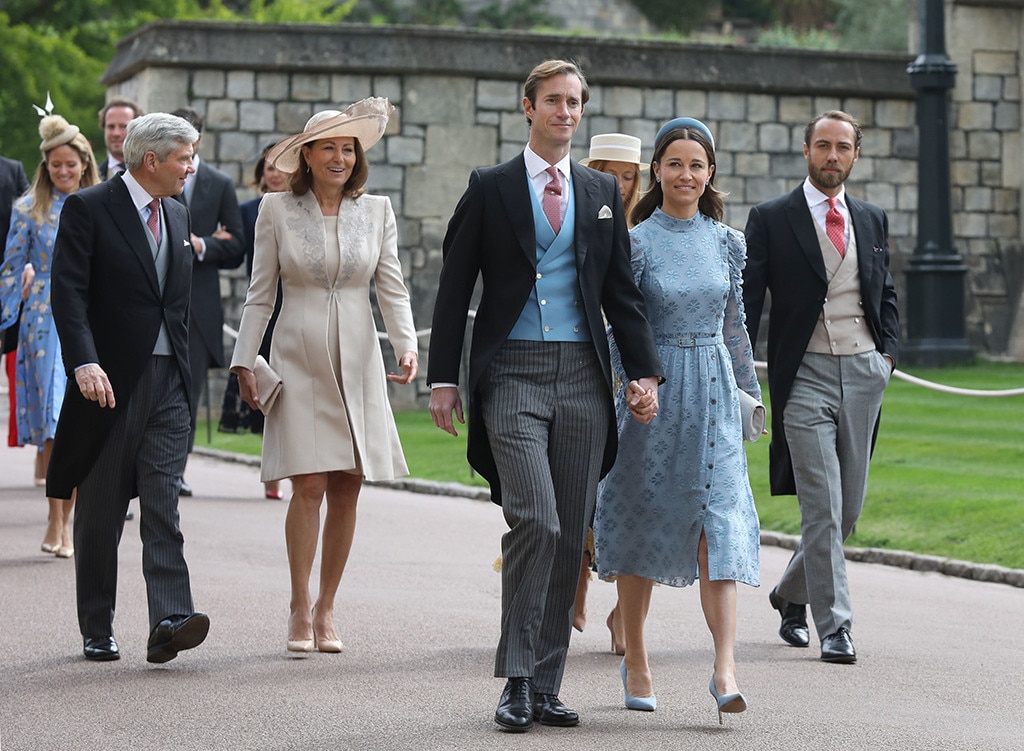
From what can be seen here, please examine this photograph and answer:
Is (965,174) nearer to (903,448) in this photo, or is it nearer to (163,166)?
(903,448)

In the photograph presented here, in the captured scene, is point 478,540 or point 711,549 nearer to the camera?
point 711,549

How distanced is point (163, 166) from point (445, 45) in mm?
12972

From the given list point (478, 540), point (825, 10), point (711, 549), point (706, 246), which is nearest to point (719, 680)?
point (711, 549)

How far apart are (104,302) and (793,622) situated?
114 inches

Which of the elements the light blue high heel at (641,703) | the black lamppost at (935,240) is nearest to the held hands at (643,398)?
the light blue high heel at (641,703)

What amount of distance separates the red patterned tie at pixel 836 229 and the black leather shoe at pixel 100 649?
3.14m

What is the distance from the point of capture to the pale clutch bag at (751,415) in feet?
21.0

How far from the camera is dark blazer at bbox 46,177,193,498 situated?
23.0 ft

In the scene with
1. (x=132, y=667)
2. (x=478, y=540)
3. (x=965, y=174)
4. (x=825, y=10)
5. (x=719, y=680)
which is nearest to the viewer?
(x=719, y=680)

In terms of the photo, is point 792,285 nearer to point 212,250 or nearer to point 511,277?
point 511,277

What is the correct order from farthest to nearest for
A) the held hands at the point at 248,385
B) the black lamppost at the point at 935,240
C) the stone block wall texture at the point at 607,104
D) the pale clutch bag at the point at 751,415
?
the black lamppost at the point at 935,240, the stone block wall texture at the point at 607,104, the held hands at the point at 248,385, the pale clutch bag at the point at 751,415

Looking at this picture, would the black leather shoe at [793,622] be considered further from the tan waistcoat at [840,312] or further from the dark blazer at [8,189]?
the dark blazer at [8,189]

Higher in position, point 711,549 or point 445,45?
point 445,45

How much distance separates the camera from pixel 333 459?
7262 mm
